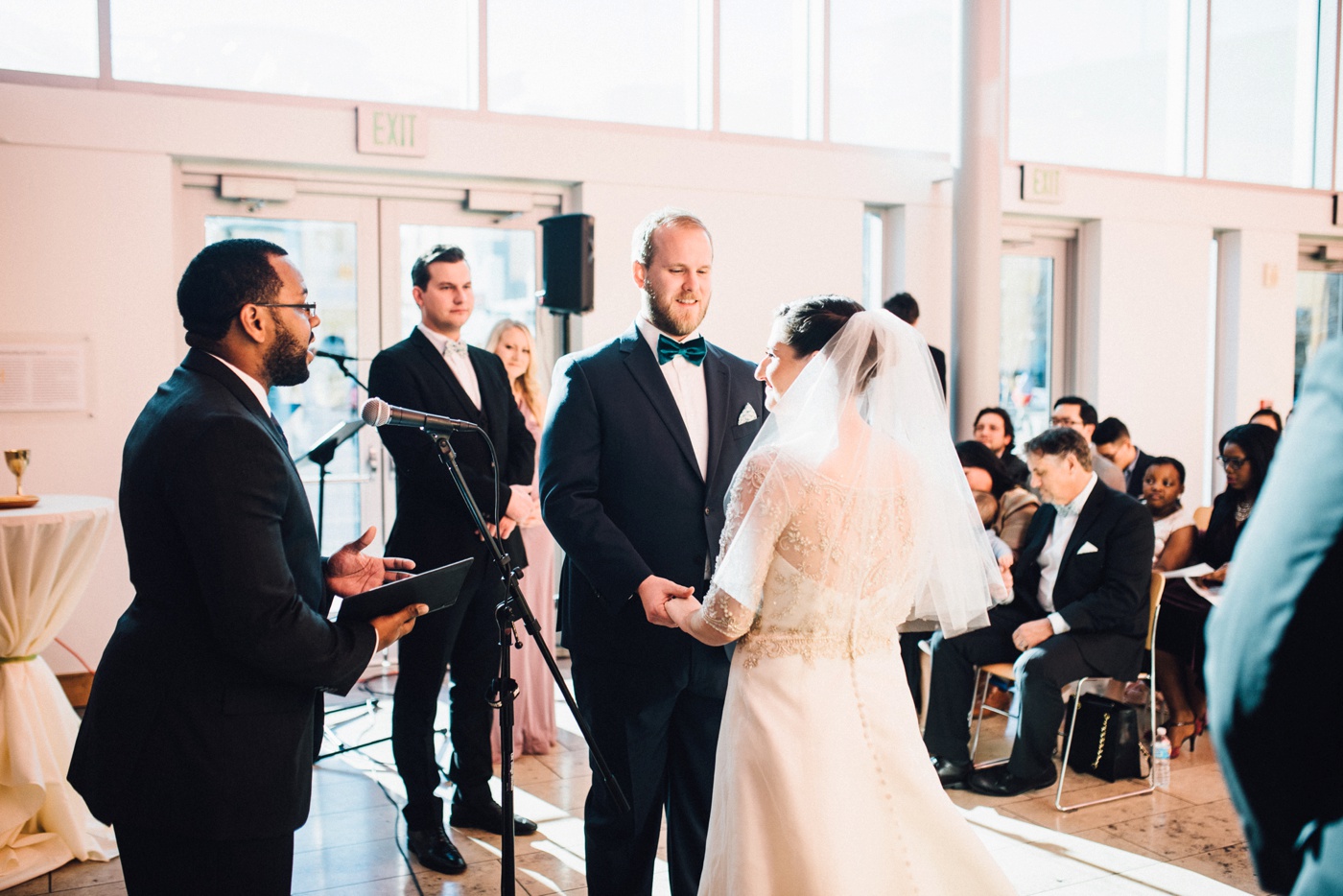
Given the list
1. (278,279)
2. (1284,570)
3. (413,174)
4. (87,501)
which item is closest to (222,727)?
(278,279)

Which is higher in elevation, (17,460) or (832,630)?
(17,460)

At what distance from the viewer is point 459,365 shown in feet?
12.2

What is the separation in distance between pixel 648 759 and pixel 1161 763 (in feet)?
9.24

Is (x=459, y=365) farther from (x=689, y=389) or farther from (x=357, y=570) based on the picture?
(x=357, y=570)

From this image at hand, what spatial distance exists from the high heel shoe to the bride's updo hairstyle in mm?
3407

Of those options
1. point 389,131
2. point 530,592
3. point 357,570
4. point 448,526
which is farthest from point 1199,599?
point 389,131

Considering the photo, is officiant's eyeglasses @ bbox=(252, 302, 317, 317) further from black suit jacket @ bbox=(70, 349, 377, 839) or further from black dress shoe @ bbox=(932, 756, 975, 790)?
black dress shoe @ bbox=(932, 756, 975, 790)

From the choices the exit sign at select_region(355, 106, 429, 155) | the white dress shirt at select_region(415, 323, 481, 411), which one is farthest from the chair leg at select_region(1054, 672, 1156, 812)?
the exit sign at select_region(355, 106, 429, 155)

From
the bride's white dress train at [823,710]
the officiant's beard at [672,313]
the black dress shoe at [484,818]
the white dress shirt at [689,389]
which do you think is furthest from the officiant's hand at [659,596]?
the black dress shoe at [484,818]

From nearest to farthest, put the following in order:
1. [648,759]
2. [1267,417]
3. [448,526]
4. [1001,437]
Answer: [648,759] < [448,526] < [1001,437] < [1267,417]

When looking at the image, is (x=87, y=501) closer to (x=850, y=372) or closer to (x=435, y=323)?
(x=435, y=323)

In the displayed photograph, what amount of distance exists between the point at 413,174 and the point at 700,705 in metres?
4.34

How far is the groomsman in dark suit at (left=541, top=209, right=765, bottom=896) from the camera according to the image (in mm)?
2416

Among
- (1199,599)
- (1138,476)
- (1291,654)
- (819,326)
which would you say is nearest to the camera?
(1291,654)
